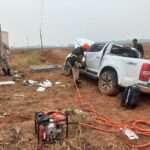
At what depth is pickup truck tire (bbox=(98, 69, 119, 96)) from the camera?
29.9 feet

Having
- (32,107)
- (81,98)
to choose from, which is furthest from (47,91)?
(32,107)

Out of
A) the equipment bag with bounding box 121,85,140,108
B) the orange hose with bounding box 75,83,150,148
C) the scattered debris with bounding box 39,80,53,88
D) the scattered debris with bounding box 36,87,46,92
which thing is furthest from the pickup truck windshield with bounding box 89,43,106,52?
the orange hose with bounding box 75,83,150,148

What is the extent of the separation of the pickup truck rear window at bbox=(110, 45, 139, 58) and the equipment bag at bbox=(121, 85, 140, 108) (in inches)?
85.1

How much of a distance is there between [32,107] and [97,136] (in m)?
2.67

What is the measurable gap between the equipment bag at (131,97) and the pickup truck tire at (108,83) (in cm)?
99

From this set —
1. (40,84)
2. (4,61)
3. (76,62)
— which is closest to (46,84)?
(40,84)

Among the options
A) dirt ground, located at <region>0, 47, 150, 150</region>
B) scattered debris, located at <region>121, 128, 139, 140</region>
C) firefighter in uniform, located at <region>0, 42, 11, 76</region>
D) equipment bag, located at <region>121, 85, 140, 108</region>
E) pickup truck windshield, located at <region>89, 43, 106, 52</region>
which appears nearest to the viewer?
dirt ground, located at <region>0, 47, 150, 150</region>

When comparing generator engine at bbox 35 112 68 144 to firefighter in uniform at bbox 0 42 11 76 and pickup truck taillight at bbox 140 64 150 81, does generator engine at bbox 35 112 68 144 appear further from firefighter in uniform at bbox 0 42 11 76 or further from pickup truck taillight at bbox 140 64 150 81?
firefighter in uniform at bbox 0 42 11 76

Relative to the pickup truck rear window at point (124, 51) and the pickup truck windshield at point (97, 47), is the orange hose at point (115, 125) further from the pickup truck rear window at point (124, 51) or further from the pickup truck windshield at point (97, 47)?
the pickup truck windshield at point (97, 47)

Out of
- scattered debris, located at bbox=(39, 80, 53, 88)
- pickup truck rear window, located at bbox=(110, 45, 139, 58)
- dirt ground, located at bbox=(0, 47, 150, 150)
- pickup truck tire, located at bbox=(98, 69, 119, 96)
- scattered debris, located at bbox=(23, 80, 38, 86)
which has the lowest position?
scattered debris, located at bbox=(23, 80, 38, 86)

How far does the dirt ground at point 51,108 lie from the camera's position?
545 cm

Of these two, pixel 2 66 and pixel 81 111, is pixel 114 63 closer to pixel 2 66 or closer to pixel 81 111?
pixel 81 111

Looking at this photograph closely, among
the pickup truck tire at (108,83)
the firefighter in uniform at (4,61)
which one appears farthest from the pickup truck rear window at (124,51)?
the firefighter in uniform at (4,61)

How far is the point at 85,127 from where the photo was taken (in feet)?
20.5
